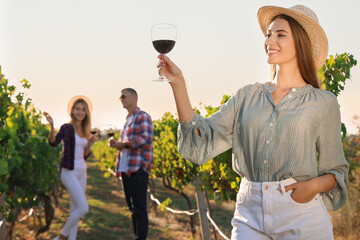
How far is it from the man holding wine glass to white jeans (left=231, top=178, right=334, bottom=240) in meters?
3.79

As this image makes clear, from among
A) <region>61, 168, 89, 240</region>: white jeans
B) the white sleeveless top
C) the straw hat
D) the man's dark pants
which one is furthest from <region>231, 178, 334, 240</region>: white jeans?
the white sleeveless top

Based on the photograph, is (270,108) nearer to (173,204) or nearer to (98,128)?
(98,128)

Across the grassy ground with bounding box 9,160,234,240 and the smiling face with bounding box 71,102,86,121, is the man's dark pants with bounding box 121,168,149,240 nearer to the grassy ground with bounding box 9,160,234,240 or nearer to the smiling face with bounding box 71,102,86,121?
the smiling face with bounding box 71,102,86,121

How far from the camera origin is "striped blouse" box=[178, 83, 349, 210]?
2.49m

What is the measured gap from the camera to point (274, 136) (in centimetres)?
250

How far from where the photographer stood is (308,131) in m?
2.50

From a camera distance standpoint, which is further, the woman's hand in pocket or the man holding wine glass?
the man holding wine glass

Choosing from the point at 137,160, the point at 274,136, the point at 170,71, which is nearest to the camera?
the point at 170,71

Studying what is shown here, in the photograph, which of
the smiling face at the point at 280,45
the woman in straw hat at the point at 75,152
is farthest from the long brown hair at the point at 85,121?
the smiling face at the point at 280,45

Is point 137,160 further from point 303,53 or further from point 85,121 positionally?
point 303,53

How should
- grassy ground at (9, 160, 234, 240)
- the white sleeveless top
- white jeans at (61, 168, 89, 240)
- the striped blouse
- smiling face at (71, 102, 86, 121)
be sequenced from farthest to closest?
grassy ground at (9, 160, 234, 240), smiling face at (71, 102, 86, 121), the white sleeveless top, white jeans at (61, 168, 89, 240), the striped blouse

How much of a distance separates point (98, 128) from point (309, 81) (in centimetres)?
501

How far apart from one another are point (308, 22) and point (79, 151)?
183 inches

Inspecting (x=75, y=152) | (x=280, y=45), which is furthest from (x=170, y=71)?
(x=75, y=152)
